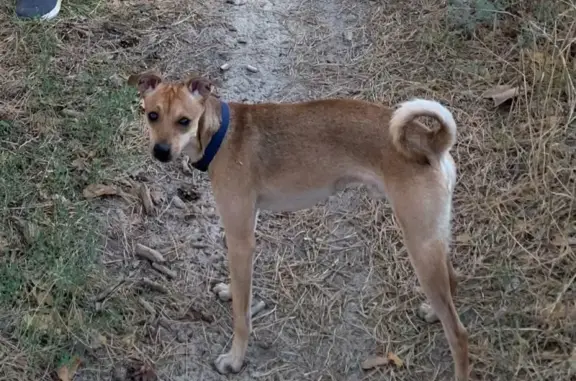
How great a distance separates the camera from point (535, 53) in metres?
4.75

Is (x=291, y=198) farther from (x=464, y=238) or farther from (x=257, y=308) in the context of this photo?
(x=464, y=238)

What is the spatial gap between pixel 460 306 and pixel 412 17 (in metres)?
2.54

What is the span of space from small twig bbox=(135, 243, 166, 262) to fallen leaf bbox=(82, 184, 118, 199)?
1.40 feet

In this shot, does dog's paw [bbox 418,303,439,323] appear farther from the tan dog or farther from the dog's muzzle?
the dog's muzzle

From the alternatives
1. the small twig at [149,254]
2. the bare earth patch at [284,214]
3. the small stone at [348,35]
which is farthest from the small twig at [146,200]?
Result: the small stone at [348,35]

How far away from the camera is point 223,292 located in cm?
392

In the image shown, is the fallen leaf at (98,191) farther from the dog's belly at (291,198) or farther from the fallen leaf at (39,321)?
the dog's belly at (291,198)

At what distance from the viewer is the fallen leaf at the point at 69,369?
3444mm

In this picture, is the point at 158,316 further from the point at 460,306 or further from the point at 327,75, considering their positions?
the point at 327,75

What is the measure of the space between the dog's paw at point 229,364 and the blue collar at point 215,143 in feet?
2.93

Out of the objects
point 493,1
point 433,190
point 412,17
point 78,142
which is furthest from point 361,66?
point 433,190

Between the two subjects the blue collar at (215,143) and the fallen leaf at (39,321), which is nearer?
the blue collar at (215,143)

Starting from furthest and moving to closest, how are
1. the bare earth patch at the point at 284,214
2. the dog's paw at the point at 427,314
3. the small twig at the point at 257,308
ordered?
the small twig at the point at 257,308 → the dog's paw at the point at 427,314 → the bare earth patch at the point at 284,214

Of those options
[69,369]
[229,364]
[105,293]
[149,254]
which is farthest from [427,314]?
[69,369]
